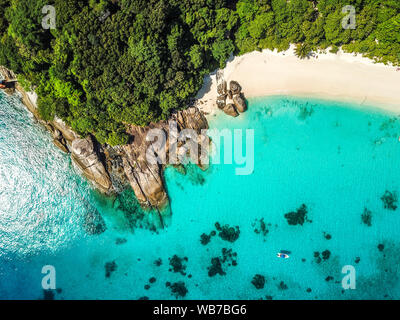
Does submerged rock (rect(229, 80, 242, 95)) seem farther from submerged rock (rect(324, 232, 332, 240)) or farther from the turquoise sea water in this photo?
submerged rock (rect(324, 232, 332, 240))

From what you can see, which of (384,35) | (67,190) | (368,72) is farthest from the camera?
(67,190)

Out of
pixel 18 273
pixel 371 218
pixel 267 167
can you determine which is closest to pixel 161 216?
pixel 267 167

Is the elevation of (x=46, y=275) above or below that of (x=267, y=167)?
below

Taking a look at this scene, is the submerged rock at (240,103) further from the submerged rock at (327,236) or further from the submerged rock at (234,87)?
the submerged rock at (327,236)

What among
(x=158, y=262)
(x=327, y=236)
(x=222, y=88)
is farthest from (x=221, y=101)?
(x=158, y=262)

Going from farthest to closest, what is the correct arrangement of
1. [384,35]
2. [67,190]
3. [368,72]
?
[67,190]
[368,72]
[384,35]

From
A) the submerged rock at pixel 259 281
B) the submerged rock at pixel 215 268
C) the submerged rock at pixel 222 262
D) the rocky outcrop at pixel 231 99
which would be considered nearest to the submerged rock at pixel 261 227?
the submerged rock at pixel 222 262
